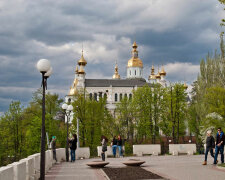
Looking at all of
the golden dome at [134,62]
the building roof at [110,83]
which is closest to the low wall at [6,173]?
the building roof at [110,83]

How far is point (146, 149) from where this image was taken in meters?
29.6

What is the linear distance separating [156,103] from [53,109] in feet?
64.5

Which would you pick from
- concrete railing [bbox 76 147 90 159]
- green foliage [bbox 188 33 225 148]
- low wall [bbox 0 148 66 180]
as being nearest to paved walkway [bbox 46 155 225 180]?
low wall [bbox 0 148 66 180]

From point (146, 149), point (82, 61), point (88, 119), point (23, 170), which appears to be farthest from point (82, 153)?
point (82, 61)

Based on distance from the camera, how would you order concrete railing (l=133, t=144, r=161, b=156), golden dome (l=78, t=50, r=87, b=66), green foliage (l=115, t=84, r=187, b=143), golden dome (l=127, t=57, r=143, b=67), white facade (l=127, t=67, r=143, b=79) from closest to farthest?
concrete railing (l=133, t=144, r=161, b=156) < green foliage (l=115, t=84, r=187, b=143) < golden dome (l=78, t=50, r=87, b=66) < white facade (l=127, t=67, r=143, b=79) < golden dome (l=127, t=57, r=143, b=67)

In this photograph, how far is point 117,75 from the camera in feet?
398

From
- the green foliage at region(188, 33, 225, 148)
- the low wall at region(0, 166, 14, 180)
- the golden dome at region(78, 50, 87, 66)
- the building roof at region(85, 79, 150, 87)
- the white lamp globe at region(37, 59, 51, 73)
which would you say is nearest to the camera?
the low wall at region(0, 166, 14, 180)

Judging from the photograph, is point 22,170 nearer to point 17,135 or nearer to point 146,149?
point 146,149

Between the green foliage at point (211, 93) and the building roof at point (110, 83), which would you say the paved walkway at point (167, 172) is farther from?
the building roof at point (110, 83)

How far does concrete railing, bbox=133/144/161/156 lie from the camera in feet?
96.4

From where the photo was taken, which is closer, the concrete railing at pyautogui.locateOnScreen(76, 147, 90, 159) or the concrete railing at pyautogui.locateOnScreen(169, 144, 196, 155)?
the concrete railing at pyautogui.locateOnScreen(76, 147, 90, 159)

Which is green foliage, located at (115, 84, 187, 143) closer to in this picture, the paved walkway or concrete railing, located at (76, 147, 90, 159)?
concrete railing, located at (76, 147, 90, 159)

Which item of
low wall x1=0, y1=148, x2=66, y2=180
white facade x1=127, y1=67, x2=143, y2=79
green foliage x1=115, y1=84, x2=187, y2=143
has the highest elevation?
white facade x1=127, y1=67, x2=143, y2=79

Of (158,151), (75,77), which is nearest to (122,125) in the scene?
(158,151)
